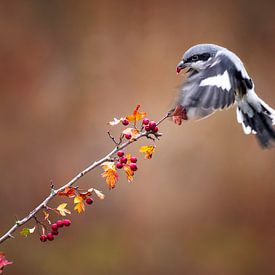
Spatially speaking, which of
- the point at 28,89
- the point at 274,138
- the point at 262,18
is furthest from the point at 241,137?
the point at 274,138

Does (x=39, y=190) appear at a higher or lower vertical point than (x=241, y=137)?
higher

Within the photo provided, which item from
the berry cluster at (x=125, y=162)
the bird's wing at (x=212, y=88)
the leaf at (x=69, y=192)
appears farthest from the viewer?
the bird's wing at (x=212, y=88)

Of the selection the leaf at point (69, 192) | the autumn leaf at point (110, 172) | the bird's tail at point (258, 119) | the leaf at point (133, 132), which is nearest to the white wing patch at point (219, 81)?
the bird's tail at point (258, 119)

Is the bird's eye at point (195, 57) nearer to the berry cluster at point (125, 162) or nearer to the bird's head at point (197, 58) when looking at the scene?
the bird's head at point (197, 58)

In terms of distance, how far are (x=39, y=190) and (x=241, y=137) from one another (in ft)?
4.44

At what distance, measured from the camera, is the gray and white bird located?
2025 mm

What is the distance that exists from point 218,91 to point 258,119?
51 centimetres

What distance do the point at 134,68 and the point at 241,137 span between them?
831 mm

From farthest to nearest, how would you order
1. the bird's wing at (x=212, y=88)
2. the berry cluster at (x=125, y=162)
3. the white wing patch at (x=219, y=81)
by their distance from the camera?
the white wing patch at (x=219, y=81) < the bird's wing at (x=212, y=88) < the berry cluster at (x=125, y=162)

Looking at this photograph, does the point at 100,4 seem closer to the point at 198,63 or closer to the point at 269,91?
the point at 269,91

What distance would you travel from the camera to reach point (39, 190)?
13.8 feet

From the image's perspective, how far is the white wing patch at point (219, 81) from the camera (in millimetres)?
2219

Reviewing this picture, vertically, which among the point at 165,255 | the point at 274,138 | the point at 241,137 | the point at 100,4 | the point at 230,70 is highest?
the point at 100,4

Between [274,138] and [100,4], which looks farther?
[100,4]
